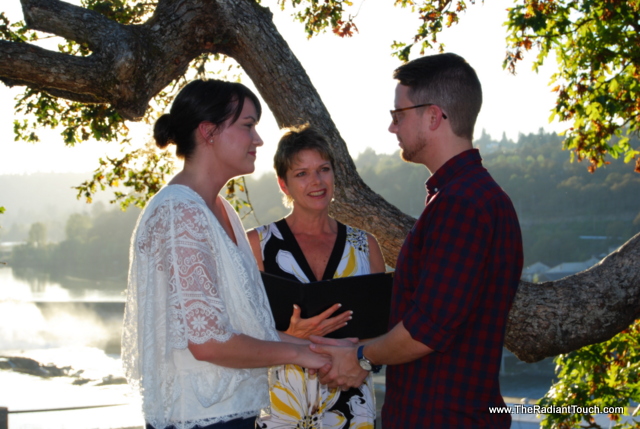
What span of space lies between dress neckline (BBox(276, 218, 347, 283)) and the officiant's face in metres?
0.16

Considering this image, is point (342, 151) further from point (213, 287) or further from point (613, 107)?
point (613, 107)

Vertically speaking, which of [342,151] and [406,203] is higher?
[406,203]

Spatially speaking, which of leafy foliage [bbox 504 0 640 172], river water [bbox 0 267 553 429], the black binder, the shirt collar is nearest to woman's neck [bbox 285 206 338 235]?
the black binder

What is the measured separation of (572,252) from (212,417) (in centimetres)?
7130

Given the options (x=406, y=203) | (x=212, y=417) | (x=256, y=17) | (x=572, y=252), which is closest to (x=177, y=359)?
(x=212, y=417)

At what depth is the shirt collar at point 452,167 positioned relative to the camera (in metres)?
2.02

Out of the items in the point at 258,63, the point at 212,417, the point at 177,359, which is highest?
the point at 258,63

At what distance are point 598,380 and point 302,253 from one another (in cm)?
360

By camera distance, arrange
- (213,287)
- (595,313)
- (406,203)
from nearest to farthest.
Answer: (213,287)
(595,313)
(406,203)

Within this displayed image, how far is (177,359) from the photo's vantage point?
2.03 metres

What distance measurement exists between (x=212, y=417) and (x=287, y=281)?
0.69 meters

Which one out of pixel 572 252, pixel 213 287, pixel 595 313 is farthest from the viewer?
pixel 572 252

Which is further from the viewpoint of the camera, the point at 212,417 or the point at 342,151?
Answer: the point at 342,151

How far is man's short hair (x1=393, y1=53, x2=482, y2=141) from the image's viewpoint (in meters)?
2.07
